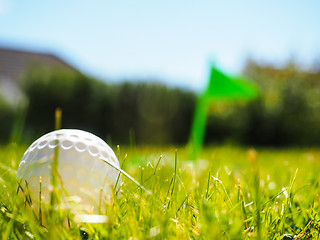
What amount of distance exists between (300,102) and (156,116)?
4.51m

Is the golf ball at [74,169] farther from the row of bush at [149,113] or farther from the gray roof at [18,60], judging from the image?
the gray roof at [18,60]

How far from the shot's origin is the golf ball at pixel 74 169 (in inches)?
46.3

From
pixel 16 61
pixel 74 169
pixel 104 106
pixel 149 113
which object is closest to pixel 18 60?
pixel 16 61

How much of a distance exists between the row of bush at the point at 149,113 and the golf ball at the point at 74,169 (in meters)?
7.93

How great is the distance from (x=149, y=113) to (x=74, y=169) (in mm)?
8439

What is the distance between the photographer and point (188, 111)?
34.0 feet

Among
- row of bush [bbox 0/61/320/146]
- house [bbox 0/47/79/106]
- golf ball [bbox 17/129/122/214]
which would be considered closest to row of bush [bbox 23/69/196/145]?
row of bush [bbox 0/61/320/146]

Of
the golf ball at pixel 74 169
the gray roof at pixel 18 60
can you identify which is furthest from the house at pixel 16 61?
the golf ball at pixel 74 169

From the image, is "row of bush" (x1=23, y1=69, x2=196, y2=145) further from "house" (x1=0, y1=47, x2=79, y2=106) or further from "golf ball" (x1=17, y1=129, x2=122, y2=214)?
"house" (x1=0, y1=47, x2=79, y2=106)

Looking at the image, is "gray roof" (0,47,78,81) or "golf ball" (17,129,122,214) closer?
"golf ball" (17,129,122,214)

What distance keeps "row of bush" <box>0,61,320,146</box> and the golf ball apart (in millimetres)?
7932

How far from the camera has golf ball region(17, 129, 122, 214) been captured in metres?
1.18

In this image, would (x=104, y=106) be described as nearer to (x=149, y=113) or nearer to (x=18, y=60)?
(x=149, y=113)

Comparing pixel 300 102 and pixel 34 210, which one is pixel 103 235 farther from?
pixel 300 102
